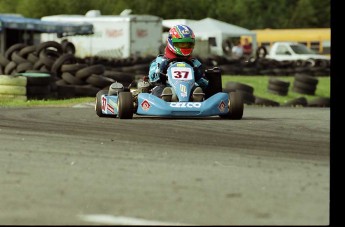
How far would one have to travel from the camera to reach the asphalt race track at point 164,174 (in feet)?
16.6

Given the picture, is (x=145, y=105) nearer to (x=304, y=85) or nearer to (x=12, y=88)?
(x=12, y=88)

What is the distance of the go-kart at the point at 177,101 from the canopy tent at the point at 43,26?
1997 centimetres

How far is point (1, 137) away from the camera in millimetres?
9422

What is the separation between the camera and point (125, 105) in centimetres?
1210

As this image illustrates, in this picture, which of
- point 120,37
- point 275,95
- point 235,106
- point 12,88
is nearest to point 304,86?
point 275,95

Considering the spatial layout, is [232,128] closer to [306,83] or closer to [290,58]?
[306,83]

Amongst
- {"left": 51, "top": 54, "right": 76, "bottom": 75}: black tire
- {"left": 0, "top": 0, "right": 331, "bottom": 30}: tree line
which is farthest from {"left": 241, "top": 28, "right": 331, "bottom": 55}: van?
{"left": 51, "top": 54, "right": 76, "bottom": 75}: black tire

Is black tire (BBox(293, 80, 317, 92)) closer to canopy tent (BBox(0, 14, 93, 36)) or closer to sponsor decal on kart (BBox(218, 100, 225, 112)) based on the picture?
canopy tent (BBox(0, 14, 93, 36))

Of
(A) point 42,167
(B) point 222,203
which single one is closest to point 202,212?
(B) point 222,203

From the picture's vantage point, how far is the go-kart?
1206 centimetres

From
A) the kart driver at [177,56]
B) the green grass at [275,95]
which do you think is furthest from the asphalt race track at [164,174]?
A: the green grass at [275,95]

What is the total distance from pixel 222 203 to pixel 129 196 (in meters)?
0.59

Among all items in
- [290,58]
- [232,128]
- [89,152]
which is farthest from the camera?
[290,58]

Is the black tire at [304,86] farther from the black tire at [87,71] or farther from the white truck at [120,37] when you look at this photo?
the white truck at [120,37]
